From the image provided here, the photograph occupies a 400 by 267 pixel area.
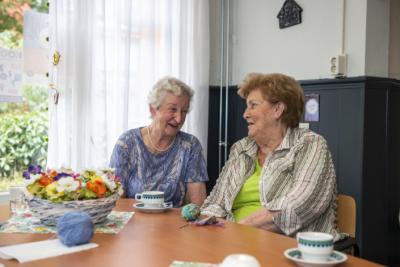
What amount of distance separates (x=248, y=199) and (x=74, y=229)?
0.99 meters

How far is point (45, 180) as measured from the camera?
1.52m

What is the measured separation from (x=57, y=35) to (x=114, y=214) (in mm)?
1523

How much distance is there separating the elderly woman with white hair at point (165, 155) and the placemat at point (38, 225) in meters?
0.60

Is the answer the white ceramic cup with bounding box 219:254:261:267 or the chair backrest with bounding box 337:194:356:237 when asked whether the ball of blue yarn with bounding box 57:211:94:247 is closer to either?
the white ceramic cup with bounding box 219:254:261:267

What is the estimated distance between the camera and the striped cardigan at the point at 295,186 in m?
1.83

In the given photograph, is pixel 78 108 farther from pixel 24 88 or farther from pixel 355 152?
pixel 355 152

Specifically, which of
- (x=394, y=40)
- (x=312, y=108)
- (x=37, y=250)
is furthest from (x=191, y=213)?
(x=394, y=40)

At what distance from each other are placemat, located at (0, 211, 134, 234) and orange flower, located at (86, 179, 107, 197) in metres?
0.12

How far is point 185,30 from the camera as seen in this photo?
3.50 m

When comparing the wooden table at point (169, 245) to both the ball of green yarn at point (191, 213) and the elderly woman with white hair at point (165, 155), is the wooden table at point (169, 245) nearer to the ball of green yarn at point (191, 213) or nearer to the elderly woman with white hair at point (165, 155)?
the ball of green yarn at point (191, 213)

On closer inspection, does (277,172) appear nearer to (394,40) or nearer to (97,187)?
(97,187)

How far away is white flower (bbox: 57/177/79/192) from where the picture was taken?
1456 millimetres

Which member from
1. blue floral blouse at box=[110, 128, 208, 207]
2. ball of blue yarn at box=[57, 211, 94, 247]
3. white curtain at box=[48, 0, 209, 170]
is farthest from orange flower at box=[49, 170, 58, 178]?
white curtain at box=[48, 0, 209, 170]

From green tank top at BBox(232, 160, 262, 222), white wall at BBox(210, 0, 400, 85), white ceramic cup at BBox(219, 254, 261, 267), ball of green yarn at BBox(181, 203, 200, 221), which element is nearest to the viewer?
white ceramic cup at BBox(219, 254, 261, 267)
